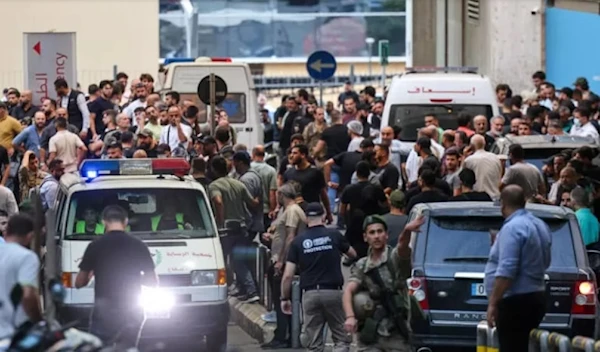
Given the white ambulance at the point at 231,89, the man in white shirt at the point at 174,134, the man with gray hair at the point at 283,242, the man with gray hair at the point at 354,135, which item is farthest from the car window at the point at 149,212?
the white ambulance at the point at 231,89

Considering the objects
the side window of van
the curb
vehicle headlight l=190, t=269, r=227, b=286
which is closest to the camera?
vehicle headlight l=190, t=269, r=227, b=286

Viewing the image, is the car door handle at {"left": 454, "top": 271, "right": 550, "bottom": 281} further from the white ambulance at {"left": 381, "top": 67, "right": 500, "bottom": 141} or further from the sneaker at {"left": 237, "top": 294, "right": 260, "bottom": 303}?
the white ambulance at {"left": 381, "top": 67, "right": 500, "bottom": 141}

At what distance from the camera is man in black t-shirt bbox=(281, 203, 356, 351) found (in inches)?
541

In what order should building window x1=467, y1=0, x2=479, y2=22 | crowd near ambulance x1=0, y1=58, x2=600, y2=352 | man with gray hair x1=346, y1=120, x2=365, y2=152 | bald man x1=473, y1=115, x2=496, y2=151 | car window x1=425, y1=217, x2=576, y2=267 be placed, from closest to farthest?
1. crowd near ambulance x1=0, y1=58, x2=600, y2=352
2. car window x1=425, y1=217, x2=576, y2=267
3. bald man x1=473, y1=115, x2=496, y2=151
4. man with gray hair x1=346, y1=120, x2=365, y2=152
5. building window x1=467, y1=0, x2=479, y2=22

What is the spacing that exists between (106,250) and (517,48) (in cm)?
2353

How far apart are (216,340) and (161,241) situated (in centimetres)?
106

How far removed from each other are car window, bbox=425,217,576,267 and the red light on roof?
3846mm

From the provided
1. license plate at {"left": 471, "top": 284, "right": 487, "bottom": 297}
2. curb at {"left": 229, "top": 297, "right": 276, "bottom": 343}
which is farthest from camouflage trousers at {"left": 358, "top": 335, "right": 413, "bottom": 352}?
curb at {"left": 229, "top": 297, "right": 276, "bottom": 343}

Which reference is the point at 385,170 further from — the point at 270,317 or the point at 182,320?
the point at 182,320

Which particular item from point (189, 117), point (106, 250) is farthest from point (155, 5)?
point (106, 250)

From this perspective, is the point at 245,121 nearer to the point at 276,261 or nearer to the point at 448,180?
the point at 448,180

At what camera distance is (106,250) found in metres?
12.3

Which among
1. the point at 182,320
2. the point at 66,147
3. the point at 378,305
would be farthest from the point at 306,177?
the point at 378,305

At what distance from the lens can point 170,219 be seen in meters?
15.4
